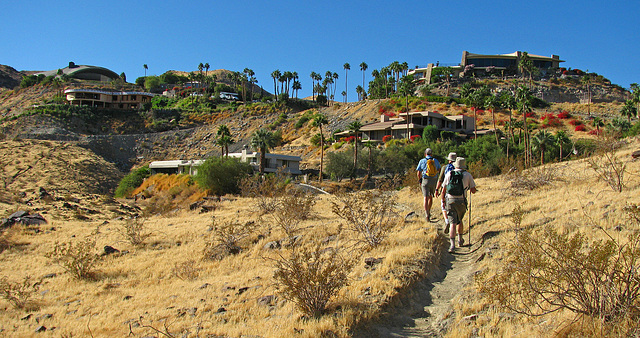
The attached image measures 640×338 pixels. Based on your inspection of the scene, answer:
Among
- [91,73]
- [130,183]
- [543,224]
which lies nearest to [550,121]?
[130,183]

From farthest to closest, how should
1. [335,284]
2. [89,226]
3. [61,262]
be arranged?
[89,226], [61,262], [335,284]

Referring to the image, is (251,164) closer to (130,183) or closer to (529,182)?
(130,183)

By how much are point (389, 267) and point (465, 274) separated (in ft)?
4.84

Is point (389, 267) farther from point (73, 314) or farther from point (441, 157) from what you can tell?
point (441, 157)

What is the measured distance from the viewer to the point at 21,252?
17641 mm

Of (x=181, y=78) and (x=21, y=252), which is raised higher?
(x=181, y=78)

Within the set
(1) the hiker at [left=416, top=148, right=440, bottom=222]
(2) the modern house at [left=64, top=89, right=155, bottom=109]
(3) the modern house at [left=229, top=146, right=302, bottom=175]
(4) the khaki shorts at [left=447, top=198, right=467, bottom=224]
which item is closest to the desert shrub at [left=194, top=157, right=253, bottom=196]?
(3) the modern house at [left=229, top=146, right=302, bottom=175]

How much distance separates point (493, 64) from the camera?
122m

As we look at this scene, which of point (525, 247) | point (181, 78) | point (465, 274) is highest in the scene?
point (181, 78)

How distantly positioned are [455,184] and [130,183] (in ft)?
182

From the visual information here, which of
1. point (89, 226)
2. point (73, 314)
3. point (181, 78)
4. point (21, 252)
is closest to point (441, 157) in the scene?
point (89, 226)

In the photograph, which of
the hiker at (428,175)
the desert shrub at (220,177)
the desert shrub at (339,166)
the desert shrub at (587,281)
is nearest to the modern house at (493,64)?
the desert shrub at (339,166)

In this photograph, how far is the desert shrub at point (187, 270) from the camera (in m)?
11.9

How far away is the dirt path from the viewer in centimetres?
636
